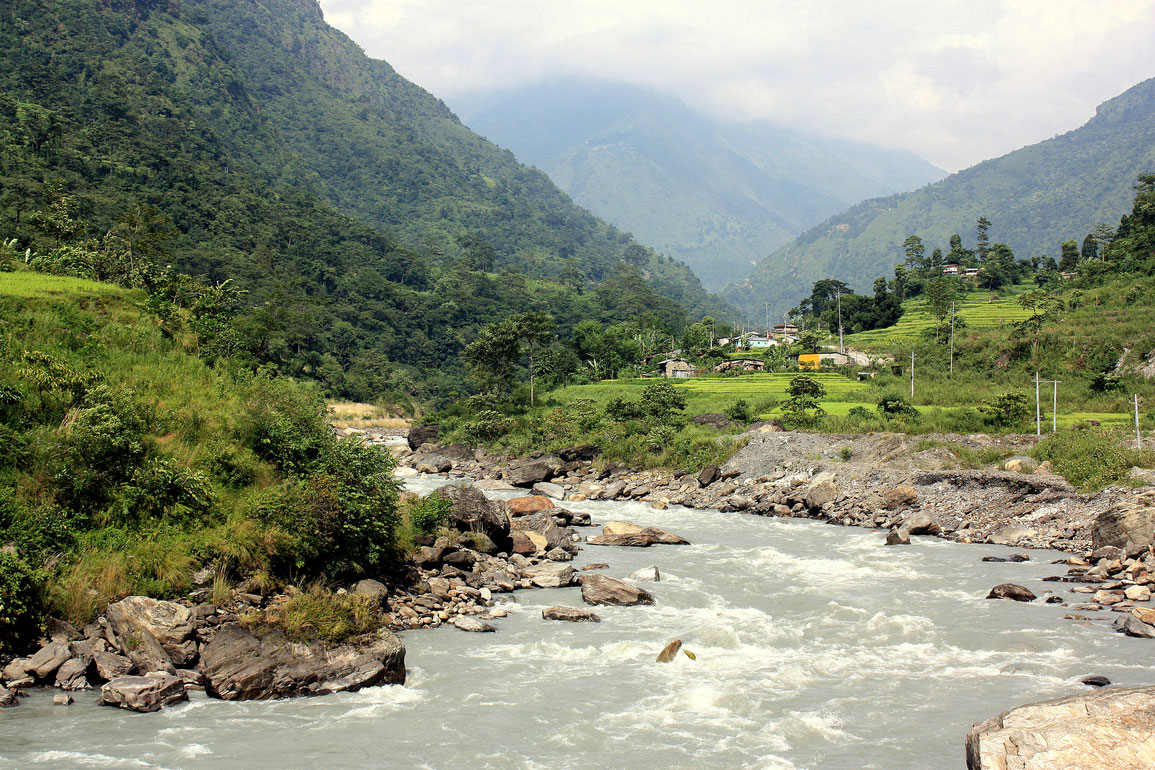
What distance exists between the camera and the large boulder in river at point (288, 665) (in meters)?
11.2

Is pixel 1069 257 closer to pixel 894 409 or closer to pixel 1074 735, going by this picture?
pixel 894 409

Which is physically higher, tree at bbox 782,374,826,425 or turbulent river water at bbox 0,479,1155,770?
tree at bbox 782,374,826,425

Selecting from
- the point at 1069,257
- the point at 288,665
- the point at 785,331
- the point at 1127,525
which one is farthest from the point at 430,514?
the point at 785,331

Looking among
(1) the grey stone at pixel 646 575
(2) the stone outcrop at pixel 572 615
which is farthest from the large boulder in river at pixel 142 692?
(1) the grey stone at pixel 646 575

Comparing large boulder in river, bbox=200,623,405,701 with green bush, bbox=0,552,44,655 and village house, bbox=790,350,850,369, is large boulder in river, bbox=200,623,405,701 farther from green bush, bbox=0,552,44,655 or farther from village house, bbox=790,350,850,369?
village house, bbox=790,350,850,369

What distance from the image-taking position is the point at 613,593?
16.9 meters

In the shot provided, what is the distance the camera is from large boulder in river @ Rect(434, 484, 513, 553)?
1972 cm

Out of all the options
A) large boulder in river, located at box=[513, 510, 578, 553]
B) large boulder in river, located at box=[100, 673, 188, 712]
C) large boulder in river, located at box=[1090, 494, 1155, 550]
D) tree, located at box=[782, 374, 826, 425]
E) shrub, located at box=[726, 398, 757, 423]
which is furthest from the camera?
shrub, located at box=[726, 398, 757, 423]

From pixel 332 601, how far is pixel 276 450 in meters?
5.35

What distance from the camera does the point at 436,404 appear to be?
7762cm

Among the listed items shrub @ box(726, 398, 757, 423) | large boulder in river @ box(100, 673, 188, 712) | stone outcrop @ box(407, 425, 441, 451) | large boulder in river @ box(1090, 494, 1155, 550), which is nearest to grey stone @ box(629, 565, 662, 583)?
large boulder in river @ box(100, 673, 188, 712)

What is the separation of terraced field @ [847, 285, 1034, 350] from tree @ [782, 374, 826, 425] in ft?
71.4

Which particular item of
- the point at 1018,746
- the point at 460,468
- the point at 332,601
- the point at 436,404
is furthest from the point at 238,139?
the point at 1018,746

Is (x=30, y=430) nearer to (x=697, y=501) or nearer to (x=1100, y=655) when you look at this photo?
(x=1100, y=655)
